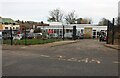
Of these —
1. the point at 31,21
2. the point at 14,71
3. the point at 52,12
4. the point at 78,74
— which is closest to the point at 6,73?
the point at 14,71

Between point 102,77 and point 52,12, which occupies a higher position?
point 52,12

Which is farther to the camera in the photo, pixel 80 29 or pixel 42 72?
pixel 80 29

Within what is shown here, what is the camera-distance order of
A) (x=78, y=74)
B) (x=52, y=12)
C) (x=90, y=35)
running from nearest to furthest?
(x=78, y=74) < (x=90, y=35) < (x=52, y=12)

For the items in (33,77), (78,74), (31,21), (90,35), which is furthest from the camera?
(31,21)

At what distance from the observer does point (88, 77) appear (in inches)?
367

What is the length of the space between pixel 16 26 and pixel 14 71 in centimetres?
9147

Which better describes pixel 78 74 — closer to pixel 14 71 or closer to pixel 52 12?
pixel 14 71

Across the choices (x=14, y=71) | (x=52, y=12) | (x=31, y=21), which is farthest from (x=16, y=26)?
(x=14, y=71)

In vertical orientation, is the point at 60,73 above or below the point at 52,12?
below

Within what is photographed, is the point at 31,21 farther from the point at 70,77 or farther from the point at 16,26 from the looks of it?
the point at 70,77

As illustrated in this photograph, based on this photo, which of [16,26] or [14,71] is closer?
[14,71]

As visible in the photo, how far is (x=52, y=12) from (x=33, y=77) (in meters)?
100

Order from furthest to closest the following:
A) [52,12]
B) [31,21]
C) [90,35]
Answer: [31,21] < [52,12] < [90,35]

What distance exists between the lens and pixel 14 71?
10.5 m
